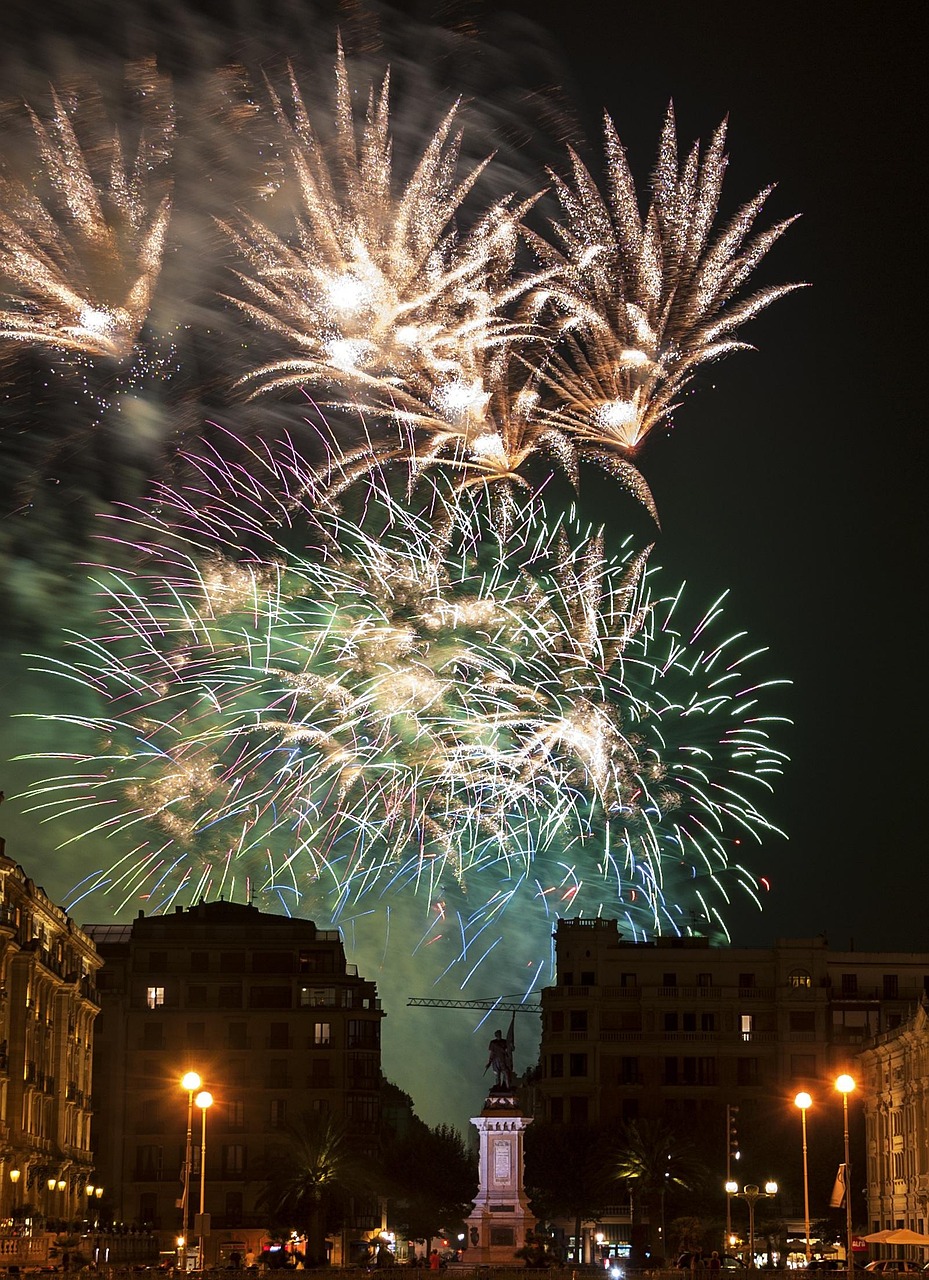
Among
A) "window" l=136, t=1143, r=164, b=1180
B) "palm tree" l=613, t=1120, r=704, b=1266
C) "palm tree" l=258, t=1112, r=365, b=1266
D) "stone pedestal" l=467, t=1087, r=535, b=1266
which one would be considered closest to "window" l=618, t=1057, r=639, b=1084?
"palm tree" l=613, t=1120, r=704, b=1266

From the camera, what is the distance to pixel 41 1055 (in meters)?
71.8

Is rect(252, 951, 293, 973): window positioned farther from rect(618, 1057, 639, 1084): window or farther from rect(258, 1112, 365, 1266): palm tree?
rect(618, 1057, 639, 1084): window

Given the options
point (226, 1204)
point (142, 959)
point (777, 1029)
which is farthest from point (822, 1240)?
point (142, 959)

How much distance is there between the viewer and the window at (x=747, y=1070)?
4013 inches

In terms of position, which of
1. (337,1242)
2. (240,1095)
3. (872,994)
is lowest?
(337,1242)

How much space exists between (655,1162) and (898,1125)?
39.9ft

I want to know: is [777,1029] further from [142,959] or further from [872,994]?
[142,959]

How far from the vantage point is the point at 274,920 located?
335ft

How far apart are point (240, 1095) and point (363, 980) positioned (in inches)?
443

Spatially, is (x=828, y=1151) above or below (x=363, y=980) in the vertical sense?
below

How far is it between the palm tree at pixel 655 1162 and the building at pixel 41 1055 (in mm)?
26382

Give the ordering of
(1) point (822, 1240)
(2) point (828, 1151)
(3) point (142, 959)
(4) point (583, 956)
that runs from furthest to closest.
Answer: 1. (4) point (583, 956)
2. (3) point (142, 959)
3. (2) point (828, 1151)
4. (1) point (822, 1240)

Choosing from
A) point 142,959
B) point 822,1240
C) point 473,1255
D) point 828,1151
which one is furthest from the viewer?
point 142,959

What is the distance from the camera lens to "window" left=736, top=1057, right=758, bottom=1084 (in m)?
102
